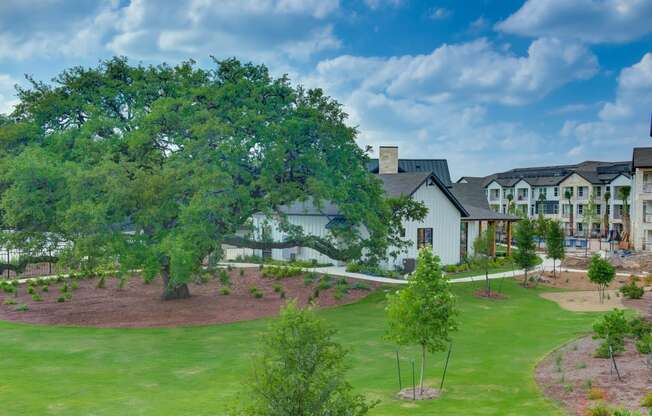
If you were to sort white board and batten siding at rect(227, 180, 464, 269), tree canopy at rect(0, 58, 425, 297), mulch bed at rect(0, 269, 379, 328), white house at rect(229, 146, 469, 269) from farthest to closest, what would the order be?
white board and batten siding at rect(227, 180, 464, 269) → white house at rect(229, 146, 469, 269) → mulch bed at rect(0, 269, 379, 328) → tree canopy at rect(0, 58, 425, 297)

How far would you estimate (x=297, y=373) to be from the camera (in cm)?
898

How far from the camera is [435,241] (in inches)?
1793

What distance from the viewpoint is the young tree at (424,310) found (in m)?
16.0

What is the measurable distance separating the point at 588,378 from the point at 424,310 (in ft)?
15.9

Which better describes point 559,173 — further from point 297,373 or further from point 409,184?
point 297,373

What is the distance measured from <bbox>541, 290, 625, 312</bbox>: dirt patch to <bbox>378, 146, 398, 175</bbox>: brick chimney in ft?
65.8

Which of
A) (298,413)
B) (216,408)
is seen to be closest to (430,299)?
(216,408)

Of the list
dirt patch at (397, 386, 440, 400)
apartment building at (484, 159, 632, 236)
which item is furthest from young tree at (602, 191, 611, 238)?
dirt patch at (397, 386, 440, 400)

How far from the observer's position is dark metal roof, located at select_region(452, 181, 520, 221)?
169 feet

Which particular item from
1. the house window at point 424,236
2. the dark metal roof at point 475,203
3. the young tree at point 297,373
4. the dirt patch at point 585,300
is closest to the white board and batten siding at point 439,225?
the house window at point 424,236

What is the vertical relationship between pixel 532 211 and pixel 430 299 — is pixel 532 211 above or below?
above

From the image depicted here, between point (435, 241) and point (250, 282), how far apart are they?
16014mm

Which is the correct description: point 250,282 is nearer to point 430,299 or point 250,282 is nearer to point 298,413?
point 430,299

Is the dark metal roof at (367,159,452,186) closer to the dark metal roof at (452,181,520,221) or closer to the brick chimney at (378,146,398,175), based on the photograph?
→ the dark metal roof at (452,181,520,221)
